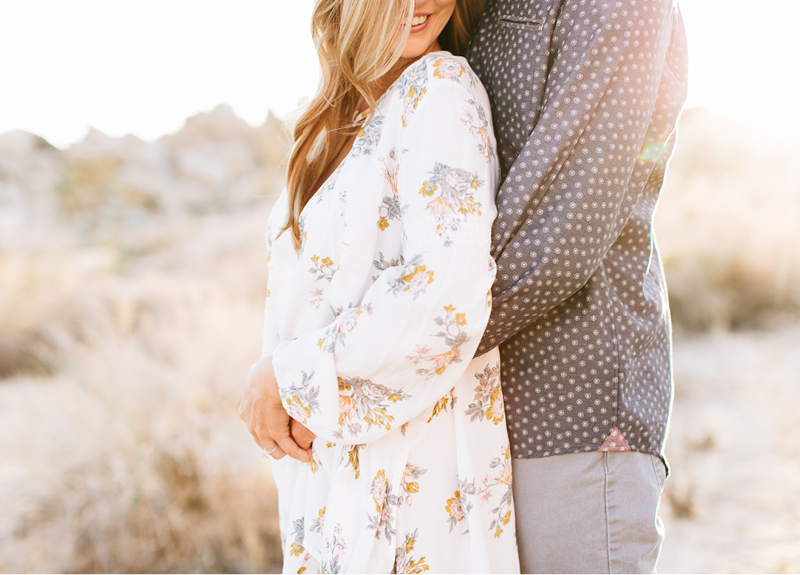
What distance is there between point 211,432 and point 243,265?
4125 millimetres

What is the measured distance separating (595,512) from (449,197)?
2.06 ft

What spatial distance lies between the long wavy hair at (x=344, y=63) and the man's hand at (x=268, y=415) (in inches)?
13.1

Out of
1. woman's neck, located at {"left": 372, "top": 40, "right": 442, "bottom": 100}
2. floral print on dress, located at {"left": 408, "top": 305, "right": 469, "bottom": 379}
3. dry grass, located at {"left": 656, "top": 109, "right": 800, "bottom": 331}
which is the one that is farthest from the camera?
dry grass, located at {"left": 656, "top": 109, "right": 800, "bottom": 331}

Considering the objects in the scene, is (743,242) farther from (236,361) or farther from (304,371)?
(304,371)

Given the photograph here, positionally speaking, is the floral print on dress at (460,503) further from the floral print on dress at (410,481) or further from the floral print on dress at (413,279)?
the floral print on dress at (413,279)

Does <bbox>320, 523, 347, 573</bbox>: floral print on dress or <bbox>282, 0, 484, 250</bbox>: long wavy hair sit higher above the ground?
<bbox>282, 0, 484, 250</bbox>: long wavy hair

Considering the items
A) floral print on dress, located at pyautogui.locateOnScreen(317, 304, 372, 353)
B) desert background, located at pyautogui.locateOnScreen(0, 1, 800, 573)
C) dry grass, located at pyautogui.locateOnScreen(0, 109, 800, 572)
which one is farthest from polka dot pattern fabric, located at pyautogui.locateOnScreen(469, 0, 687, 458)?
dry grass, located at pyautogui.locateOnScreen(0, 109, 800, 572)

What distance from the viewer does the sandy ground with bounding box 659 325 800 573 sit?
9.25 ft

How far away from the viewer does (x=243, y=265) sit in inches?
278

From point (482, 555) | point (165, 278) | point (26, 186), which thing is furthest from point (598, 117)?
point (26, 186)

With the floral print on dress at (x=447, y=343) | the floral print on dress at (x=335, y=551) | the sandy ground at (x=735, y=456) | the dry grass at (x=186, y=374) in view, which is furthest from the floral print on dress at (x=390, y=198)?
the sandy ground at (x=735, y=456)

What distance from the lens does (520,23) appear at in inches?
38.9

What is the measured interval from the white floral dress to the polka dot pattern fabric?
6 cm

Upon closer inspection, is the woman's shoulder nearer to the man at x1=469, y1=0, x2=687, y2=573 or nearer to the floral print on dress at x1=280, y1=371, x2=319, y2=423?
the man at x1=469, y1=0, x2=687, y2=573
